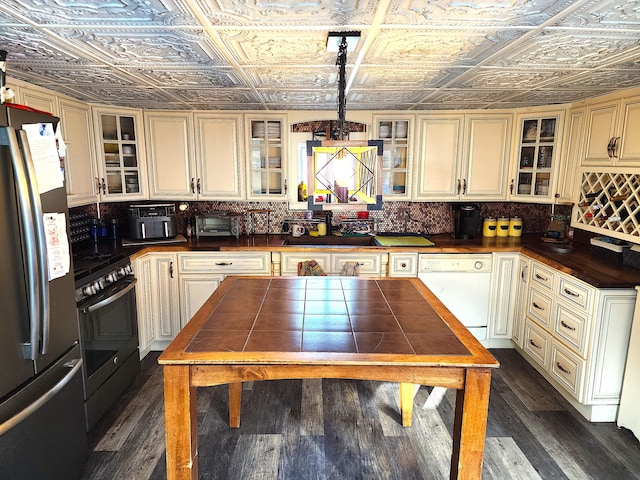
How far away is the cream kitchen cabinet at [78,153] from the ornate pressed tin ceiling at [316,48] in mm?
130

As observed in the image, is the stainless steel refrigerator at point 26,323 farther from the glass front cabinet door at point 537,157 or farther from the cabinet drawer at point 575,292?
the glass front cabinet door at point 537,157

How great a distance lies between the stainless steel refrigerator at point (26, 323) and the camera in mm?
1568

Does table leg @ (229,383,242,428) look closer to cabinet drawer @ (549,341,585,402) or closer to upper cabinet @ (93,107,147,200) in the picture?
upper cabinet @ (93,107,147,200)

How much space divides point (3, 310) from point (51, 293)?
303mm

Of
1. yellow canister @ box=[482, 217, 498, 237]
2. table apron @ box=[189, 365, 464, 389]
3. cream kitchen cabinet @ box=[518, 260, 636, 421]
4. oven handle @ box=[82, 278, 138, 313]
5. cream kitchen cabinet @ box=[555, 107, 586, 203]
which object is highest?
cream kitchen cabinet @ box=[555, 107, 586, 203]

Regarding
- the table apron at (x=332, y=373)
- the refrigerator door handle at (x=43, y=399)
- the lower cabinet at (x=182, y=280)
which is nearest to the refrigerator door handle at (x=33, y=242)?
the refrigerator door handle at (x=43, y=399)

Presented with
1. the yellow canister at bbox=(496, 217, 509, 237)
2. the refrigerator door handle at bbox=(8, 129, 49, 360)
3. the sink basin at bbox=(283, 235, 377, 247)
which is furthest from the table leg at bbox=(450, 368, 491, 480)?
the yellow canister at bbox=(496, 217, 509, 237)

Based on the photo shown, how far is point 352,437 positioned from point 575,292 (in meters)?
1.77

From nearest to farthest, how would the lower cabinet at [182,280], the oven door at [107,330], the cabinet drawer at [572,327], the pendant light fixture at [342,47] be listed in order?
1. the pendant light fixture at [342,47]
2. the oven door at [107,330]
3. the cabinet drawer at [572,327]
4. the lower cabinet at [182,280]

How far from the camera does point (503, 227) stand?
13.3 ft

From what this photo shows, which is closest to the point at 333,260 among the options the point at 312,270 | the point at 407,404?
the point at 312,270

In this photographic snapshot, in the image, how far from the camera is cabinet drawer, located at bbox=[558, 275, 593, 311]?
2.64 m

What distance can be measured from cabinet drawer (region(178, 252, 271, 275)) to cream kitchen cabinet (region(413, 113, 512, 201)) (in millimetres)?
1629

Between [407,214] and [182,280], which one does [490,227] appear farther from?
[182,280]
